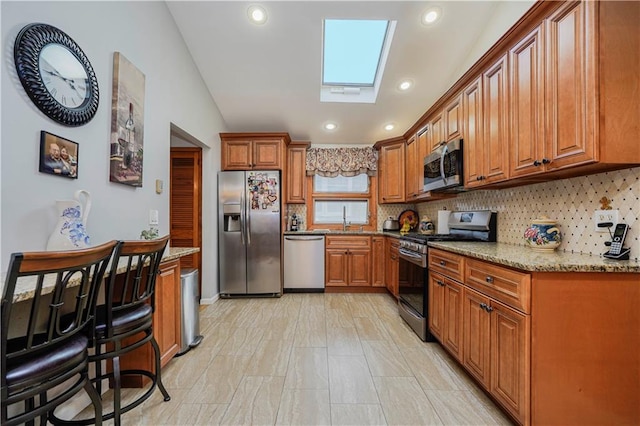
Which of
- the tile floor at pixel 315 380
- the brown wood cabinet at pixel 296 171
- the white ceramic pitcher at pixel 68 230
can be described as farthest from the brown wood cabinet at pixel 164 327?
the brown wood cabinet at pixel 296 171

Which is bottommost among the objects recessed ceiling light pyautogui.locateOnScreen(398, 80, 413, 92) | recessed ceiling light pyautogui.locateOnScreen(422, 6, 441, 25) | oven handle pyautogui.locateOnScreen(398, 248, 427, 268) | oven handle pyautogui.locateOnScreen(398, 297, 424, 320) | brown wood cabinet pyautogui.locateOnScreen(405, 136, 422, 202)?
oven handle pyautogui.locateOnScreen(398, 297, 424, 320)

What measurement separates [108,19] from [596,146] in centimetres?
305

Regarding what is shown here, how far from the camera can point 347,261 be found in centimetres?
412

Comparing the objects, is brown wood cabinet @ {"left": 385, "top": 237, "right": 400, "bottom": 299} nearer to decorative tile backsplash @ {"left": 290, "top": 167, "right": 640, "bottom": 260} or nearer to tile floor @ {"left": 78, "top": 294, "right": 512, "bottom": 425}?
tile floor @ {"left": 78, "top": 294, "right": 512, "bottom": 425}

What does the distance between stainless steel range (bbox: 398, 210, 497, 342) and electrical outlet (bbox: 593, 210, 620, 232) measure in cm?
88

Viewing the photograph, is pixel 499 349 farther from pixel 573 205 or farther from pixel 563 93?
pixel 563 93

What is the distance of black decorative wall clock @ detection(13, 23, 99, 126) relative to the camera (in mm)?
1340

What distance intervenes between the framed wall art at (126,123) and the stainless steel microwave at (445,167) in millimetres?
2725

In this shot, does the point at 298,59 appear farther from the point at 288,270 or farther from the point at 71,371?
the point at 71,371

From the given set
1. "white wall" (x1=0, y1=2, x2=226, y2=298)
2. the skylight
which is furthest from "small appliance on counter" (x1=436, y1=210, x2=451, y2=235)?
"white wall" (x1=0, y1=2, x2=226, y2=298)

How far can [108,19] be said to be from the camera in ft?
6.24

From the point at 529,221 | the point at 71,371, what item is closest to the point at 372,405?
the point at 71,371

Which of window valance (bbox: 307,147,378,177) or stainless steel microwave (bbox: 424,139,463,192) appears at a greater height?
window valance (bbox: 307,147,378,177)

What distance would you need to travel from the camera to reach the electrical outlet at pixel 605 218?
152 cm
